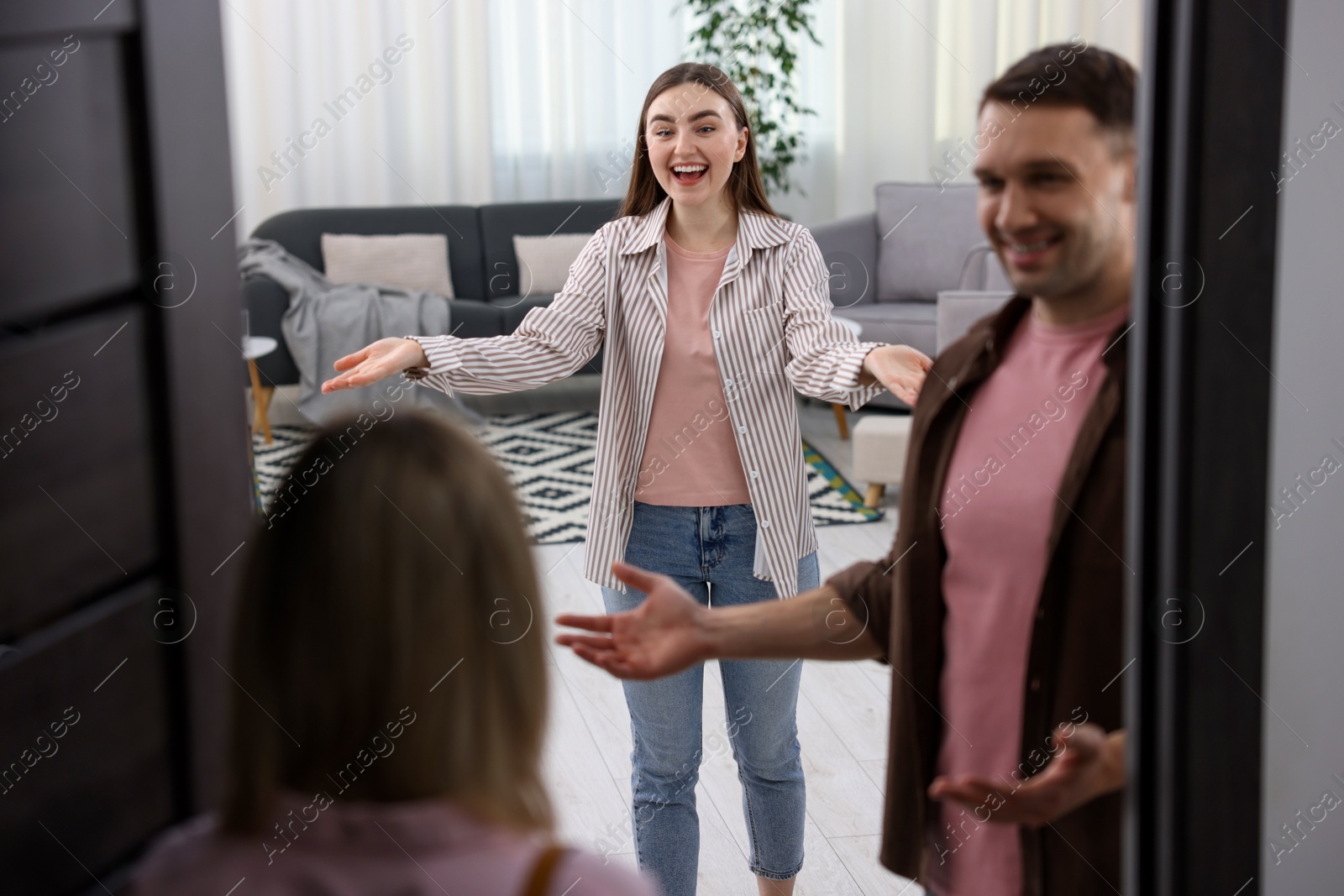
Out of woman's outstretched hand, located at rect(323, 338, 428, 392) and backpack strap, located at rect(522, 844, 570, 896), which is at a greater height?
woman's outstretched hand, located at rect(323, 338, 428, 392)

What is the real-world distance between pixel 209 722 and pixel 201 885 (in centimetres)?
6

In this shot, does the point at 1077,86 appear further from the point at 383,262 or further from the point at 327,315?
the point at 383,262

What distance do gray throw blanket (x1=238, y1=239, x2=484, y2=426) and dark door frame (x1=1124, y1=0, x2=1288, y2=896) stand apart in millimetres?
2869

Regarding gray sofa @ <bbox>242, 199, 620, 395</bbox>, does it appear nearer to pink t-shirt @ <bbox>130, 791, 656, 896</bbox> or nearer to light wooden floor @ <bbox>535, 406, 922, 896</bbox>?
light wooden floor @ <bbox>535, 406, 922, 896</bbox>

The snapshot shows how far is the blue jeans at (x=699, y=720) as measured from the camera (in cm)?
113

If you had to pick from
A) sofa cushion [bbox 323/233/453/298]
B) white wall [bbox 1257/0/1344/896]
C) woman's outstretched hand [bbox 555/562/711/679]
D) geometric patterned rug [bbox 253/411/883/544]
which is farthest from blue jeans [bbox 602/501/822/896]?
sofa cushion [bbox 323/233/453/298]

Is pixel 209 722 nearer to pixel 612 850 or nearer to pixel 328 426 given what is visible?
pixel 328 426

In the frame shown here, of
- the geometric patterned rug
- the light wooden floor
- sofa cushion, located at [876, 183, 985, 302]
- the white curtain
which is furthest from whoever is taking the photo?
the white curtain

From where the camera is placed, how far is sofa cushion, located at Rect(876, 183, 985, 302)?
3646 mm

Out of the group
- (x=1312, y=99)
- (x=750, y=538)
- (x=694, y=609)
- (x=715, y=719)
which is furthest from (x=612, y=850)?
(x=1312, y=99)

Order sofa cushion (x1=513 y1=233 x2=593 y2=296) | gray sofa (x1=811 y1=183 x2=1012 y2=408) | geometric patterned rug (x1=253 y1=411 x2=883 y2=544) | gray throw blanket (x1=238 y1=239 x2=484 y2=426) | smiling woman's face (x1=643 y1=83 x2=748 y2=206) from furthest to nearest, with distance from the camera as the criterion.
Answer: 1. sofa cushion (x1=513 y1=233 x2=593 y2=296)
2. gray sofa (x1=811 y1=183 x2=1012 y2=408)
3. gray throw blanket (x1=238 y1=239 x2=484 y2=426)
4. geometric patterned rug (x1=253 y1=411 x2=883 y2=544)
5. smiling woman's face (x1=643 y1=83 x2=748 y2=206)

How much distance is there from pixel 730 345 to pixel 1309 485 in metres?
0.56

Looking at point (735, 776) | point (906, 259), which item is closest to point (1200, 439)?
point (735, 776)

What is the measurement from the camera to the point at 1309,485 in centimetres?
65
